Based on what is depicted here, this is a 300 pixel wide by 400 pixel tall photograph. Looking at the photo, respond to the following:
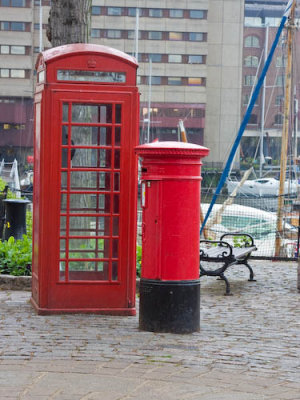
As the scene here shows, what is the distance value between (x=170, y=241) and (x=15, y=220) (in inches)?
226

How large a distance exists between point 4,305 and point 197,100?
264 feet

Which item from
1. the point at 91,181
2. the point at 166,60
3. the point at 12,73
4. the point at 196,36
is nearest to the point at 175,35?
the point at 196,36

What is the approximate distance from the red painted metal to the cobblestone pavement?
592 mm

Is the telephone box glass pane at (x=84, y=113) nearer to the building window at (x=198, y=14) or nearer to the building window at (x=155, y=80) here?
the building window at (x=155, y=80)

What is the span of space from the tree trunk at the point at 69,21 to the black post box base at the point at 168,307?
16.0ft

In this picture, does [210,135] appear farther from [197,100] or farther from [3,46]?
[3,46]

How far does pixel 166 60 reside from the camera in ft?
290

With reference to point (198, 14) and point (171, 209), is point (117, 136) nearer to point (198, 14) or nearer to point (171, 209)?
point (171, 209)

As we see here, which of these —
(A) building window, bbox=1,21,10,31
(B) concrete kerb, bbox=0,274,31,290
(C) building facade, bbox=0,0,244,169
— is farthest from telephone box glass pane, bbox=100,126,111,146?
(A) building window, bbox=1,21,10,31

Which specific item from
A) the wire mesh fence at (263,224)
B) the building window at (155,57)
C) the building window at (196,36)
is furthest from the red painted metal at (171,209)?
the building window at (196,36)

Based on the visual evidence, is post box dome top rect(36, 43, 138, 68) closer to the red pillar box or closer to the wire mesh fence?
the red pillar box

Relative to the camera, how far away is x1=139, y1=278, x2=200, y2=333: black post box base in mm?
7098

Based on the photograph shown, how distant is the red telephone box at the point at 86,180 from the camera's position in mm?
7641

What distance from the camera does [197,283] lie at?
7.21 meters
